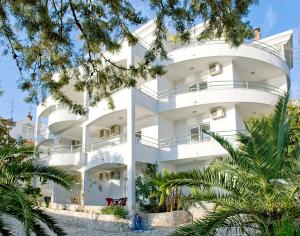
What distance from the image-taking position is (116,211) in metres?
21.5

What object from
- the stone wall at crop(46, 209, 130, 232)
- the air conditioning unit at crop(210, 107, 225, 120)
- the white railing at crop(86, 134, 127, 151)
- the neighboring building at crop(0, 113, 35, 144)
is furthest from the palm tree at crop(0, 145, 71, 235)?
the neighboring building at crop(0, 113, 35, 144)

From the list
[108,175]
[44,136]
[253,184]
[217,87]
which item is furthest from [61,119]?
[253,184]

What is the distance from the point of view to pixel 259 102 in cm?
2627

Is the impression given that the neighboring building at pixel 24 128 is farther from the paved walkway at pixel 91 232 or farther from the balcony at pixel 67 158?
the paved walkway at pixel 91 232

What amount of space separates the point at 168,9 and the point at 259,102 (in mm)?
16838

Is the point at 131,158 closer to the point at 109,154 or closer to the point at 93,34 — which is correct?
the point at 109,154

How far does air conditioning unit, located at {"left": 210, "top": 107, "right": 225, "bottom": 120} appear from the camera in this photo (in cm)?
2635

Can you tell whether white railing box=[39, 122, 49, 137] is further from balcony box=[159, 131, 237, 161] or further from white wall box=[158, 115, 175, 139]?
balcony box=[159, 131, 237, 161]

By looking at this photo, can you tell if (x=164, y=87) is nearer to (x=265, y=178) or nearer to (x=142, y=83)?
(x=142, y=83)

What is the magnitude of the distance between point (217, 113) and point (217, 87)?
1855 mm

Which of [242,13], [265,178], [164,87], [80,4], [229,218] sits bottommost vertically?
[229,218]

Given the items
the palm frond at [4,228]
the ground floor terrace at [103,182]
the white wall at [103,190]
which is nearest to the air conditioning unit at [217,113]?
the ground floor terrace at [103,182]

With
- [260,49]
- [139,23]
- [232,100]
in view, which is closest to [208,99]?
[232,100]

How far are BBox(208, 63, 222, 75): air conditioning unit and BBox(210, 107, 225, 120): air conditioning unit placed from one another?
8.49ft
